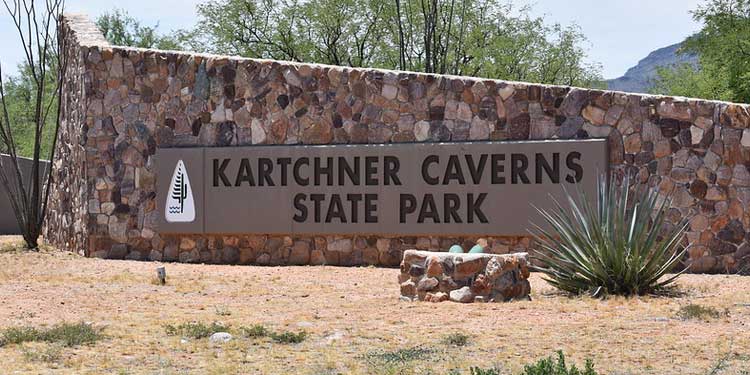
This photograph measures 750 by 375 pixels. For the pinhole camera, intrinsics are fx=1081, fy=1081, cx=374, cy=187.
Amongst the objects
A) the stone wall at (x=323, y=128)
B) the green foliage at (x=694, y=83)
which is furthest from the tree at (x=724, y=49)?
the stone wall at (x=323, y=128)

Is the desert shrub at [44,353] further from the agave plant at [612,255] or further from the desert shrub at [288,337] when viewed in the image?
the agave plant at [612,255]

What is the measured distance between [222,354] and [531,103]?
9.27m

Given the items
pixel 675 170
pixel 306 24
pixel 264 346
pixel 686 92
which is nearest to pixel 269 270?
pixel 675 170

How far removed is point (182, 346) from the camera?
352 inches

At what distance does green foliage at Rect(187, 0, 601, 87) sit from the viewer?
37.7 meters

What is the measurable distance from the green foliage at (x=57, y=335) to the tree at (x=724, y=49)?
2503 centimetres

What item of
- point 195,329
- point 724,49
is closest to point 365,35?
point 724,49

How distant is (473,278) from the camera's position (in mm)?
12070

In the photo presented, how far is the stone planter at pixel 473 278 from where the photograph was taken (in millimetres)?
11984

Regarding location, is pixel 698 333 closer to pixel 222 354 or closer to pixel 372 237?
pixel 222 354

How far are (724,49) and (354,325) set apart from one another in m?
26.1

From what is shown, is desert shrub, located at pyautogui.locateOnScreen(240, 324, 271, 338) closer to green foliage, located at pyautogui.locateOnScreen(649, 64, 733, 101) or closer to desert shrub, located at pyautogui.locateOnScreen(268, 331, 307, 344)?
desert shrub, located at pyautogui.locateOnScreen(268, 331, 307, 344)

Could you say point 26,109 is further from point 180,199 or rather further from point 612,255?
point 612,255

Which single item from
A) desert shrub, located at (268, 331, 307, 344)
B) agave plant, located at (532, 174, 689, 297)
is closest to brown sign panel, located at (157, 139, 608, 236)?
agave plant, located at (532, 174, 689, 297)
